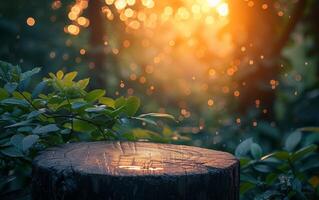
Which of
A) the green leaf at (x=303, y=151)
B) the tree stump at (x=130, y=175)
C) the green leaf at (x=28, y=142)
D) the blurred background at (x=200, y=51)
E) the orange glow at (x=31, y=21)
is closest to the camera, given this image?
the tree stump at (x=130, y=175)

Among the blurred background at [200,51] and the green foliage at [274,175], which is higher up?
the blurred background at [200,51]

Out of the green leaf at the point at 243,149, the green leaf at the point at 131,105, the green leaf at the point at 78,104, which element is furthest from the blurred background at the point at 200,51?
the green leaf at the point at 78,104

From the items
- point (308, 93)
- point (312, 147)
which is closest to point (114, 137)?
point (312, 147)

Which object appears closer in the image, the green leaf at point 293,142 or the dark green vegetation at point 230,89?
the dark green vegetation at point 230,89

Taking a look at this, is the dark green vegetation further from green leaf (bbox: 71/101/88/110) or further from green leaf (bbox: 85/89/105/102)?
green leaf (bbox: 71/101/88/110)

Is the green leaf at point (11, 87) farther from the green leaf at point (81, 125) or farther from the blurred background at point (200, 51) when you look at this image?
the blurred background at point (200, 51)

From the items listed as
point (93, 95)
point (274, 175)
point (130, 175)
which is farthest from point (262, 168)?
point (130, 175)

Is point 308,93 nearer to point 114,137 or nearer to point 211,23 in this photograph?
point 211,23
